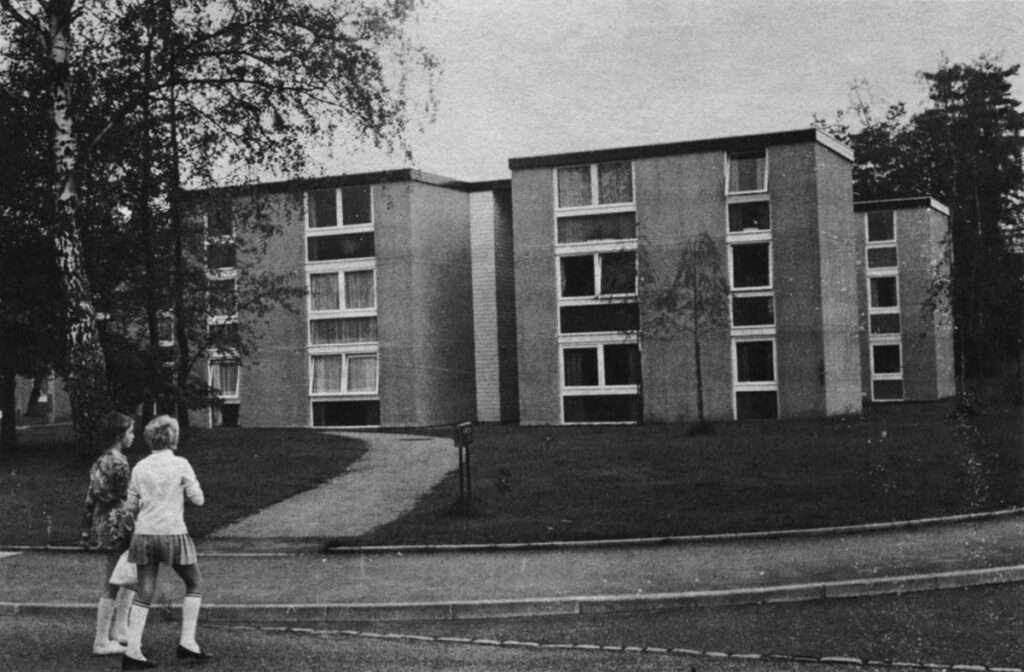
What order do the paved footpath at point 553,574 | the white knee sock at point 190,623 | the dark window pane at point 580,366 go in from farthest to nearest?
the dark window pane at point 580,366, the paved footpath at point 553,574, the white knee sock at point 190,623

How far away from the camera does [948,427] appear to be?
1104 inches

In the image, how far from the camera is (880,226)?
5106cm

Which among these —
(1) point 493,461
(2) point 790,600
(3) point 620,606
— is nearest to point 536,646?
(3) point 620,606

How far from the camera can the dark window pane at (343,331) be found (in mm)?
40031

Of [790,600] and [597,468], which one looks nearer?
[790,600]

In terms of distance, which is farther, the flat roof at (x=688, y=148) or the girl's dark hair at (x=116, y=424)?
the flat roof at (x=688, y=148)

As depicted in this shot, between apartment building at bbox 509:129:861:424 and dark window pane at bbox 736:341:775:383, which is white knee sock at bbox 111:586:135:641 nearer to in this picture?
apartment building at bbox 509:129:861:424

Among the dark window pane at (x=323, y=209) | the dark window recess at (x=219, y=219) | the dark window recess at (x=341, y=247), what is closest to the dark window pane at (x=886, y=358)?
the dark window recess at (x=341, y=247)

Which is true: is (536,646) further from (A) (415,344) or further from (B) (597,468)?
(A) (415,344)

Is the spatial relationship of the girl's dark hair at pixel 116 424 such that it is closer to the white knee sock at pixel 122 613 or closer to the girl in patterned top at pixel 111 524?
the girl in patterned top at pixel 111 524

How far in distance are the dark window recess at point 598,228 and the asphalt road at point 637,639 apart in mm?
28163

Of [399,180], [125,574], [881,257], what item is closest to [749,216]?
[399,180]

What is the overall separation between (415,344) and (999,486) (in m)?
25.9

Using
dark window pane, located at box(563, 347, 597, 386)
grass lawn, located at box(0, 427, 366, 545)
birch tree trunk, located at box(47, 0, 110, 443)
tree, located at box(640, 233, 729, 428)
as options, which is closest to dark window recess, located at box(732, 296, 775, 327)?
tree, located at box(640, 233, 729, 428)
